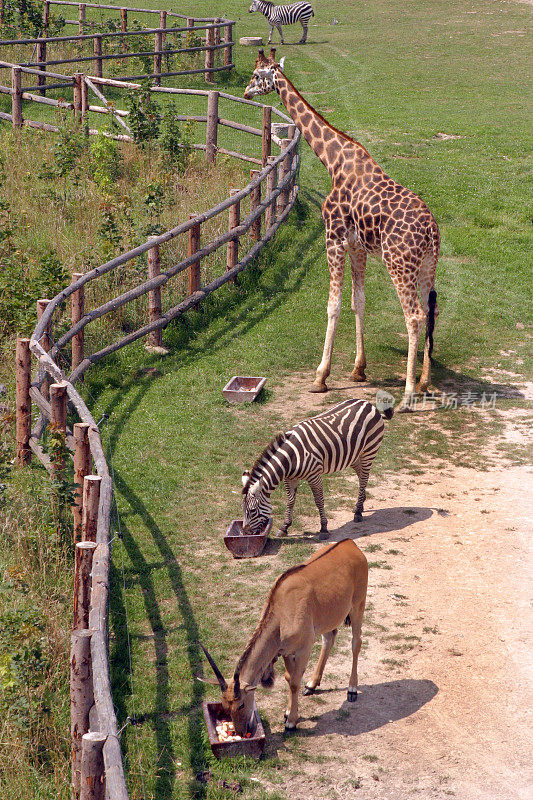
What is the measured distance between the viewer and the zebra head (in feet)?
25.5

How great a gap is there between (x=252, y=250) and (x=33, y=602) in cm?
857

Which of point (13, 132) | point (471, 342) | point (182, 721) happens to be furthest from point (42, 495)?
point (13, 132)

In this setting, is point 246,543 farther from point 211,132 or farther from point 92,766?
point 211,132

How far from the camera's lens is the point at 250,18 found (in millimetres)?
35969

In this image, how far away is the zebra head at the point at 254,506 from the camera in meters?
7.77


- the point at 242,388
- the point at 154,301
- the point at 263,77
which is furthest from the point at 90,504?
the point at 263,77

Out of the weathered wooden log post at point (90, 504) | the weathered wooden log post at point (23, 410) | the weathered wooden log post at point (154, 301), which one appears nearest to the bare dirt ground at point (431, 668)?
the weathered wooden log post at point (90, 504)

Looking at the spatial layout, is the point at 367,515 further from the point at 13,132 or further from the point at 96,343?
the point at 13,132

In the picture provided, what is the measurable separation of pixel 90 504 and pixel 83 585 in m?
0.55

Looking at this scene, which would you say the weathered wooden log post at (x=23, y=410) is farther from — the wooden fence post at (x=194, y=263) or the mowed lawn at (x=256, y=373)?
the wooden fence post at (x=194, y=263)

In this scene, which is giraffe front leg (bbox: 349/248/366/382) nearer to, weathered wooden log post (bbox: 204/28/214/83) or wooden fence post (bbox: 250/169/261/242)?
wooden fence post (bbox: 250/169/261/242)

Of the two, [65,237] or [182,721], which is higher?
[65,237]

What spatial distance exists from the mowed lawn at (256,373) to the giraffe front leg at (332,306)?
0.95ft

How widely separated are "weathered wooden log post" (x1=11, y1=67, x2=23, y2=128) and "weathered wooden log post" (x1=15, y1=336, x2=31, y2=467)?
1069 centimetres
